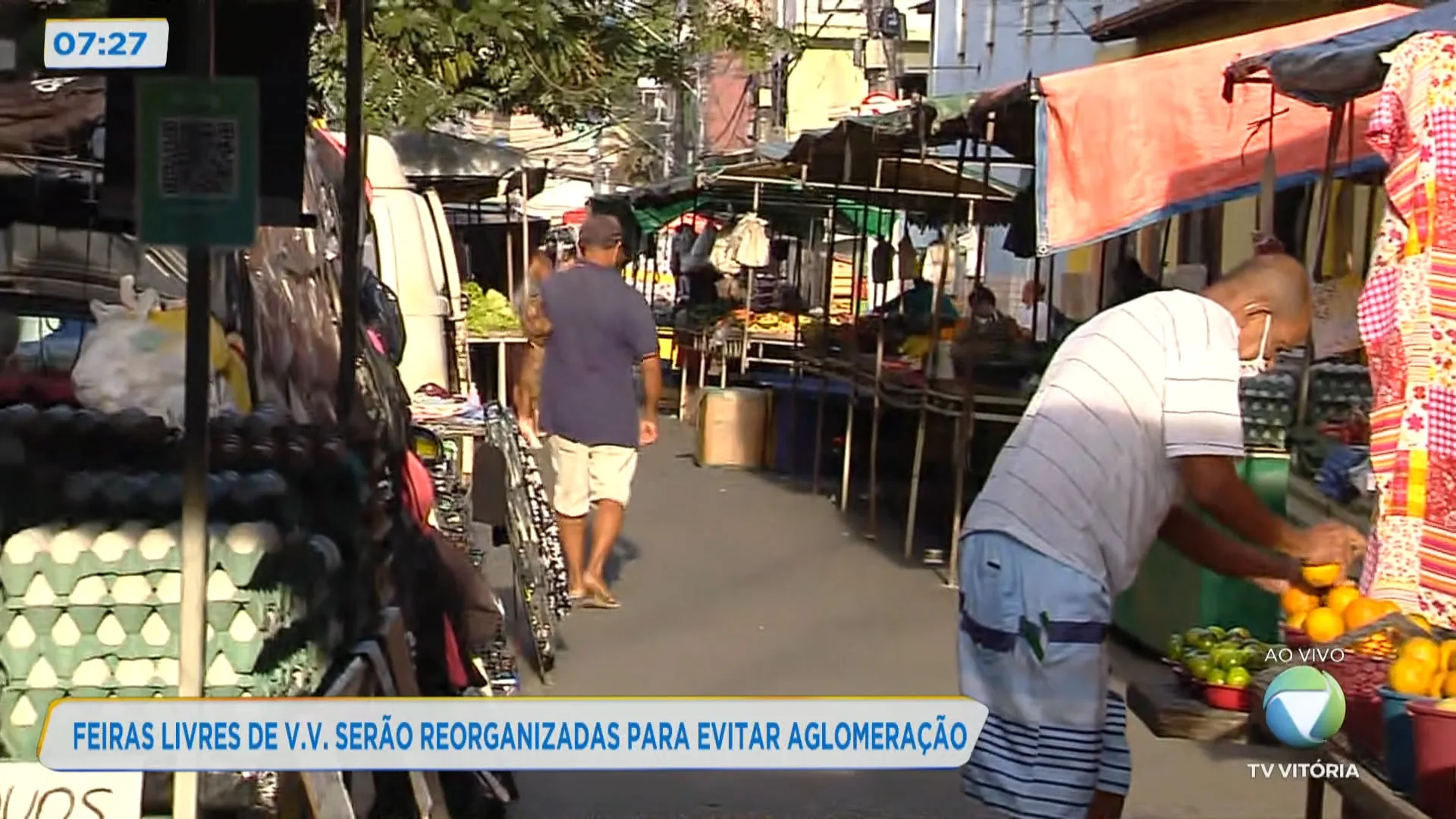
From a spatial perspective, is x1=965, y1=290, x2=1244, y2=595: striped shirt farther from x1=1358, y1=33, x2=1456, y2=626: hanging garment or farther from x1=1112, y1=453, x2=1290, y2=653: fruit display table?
x1=1112, y1=453, x2=1290, y2=653: fruit display table

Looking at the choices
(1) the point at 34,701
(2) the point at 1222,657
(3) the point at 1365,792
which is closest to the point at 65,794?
(1) the point at 34,701

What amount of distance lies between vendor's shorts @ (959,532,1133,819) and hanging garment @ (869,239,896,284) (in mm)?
13414

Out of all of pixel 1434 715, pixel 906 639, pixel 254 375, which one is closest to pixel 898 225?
pixel 906 639

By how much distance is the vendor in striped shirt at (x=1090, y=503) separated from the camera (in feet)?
11.7

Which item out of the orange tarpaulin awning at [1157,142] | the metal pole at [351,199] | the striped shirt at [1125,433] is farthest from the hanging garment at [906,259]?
the striped shirt at [1125,433]

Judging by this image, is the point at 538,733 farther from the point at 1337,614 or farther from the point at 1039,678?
the point at 1337,614

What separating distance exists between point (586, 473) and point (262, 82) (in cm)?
463

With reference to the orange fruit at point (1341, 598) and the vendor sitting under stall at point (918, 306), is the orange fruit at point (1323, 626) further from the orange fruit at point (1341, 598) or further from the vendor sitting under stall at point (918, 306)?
the vendor sitting under stall at point (918, 306)

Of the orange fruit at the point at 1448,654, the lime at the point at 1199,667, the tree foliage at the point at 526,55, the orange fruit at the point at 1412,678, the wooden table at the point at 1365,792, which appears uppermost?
the tree foliage at the point at 526,55

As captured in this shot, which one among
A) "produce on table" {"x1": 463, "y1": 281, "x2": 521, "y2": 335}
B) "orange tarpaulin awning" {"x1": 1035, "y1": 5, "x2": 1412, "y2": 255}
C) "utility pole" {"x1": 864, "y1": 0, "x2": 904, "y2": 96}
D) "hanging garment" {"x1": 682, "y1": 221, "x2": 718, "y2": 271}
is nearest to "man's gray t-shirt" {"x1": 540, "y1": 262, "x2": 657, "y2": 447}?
"orange tarpaulin awning" {"x1": 1035, "y1": 5, "x2": 1412, "y2": 255}

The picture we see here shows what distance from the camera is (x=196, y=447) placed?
11.0 ft

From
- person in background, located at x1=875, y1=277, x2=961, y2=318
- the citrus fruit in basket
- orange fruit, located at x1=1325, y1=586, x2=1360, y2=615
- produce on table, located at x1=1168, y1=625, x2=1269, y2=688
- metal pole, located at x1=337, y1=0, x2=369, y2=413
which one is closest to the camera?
produce on table, located at x1=1168, y1=625, x2=1269, y2=688

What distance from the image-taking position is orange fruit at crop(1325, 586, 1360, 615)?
3.77 meters

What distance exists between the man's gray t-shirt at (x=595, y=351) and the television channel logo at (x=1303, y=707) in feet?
16.2
